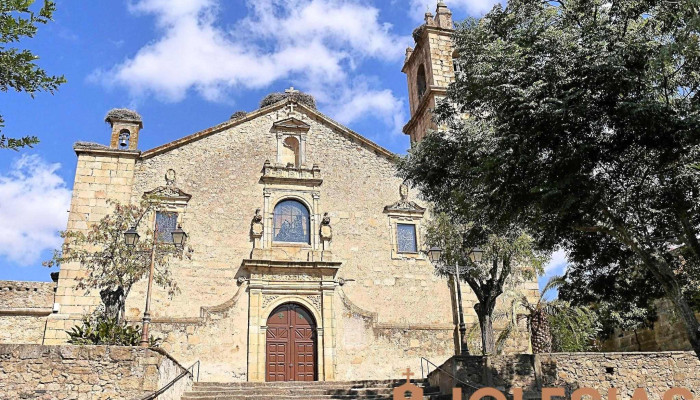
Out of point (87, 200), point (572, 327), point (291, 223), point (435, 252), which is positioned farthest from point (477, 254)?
point (87, 200)

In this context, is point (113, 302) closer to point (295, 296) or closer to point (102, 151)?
point (295, 296)

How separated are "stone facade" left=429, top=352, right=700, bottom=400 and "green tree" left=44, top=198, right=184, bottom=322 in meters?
7.71

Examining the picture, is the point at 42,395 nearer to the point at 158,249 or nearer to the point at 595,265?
the point at 158,249

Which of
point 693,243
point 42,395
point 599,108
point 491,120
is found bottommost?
point 42,395

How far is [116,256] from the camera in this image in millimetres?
14844

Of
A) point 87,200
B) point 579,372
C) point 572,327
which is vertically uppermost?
point 87,200

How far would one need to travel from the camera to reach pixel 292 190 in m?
19.0

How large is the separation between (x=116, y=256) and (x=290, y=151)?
7.07m

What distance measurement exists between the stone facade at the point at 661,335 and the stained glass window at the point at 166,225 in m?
14.4

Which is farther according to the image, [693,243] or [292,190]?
[292,190]

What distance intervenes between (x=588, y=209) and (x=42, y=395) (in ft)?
31.0

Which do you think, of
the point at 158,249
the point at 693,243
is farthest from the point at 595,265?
the point at 158,249

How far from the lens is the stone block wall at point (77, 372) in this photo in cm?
1002

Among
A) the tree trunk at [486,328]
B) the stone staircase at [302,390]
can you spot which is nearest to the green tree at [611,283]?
the tree trunk at [486,328]
